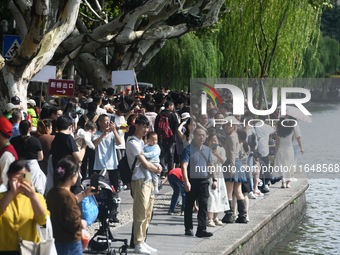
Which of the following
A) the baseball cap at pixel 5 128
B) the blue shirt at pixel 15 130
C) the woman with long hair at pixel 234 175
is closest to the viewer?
the baseball cap at pixel 5 128

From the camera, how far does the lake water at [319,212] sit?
725 inches

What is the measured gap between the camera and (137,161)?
534 inches

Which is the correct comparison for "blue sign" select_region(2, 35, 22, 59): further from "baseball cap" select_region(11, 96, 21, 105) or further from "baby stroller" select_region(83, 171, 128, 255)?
"baby stroller" select_region(83, 171, 128, 255)

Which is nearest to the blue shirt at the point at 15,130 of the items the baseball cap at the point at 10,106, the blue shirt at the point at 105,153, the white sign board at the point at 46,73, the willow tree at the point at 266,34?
the blue shirt at the point at 105,153

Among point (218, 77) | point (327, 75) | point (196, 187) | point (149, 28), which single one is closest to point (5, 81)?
point (196, 187)

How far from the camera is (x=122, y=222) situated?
1617cm

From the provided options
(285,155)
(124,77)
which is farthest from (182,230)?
(124,77)

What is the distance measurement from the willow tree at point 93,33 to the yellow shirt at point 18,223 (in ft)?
39.6

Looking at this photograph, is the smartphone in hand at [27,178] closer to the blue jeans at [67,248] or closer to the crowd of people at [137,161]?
the crowd of people at [137,161]

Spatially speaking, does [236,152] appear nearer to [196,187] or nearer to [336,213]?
[196,187]

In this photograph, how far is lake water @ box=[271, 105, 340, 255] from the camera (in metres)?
18.4

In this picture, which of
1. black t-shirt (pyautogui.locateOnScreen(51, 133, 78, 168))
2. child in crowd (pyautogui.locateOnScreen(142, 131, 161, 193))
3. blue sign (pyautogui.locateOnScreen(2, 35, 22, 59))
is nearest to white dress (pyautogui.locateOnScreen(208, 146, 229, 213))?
child in crowd (pyautogui.locateOnScreen(142, 131, 161, 193))

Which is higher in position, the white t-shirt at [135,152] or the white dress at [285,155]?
the white t-shirt at [135,152]

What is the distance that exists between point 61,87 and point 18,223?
43.3 ft
